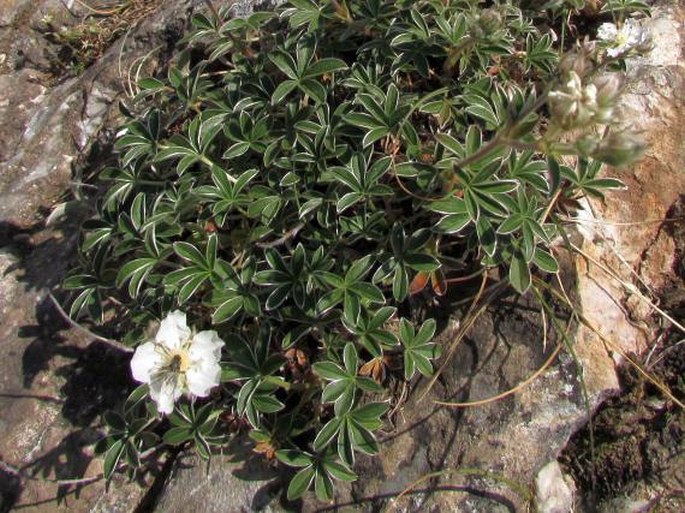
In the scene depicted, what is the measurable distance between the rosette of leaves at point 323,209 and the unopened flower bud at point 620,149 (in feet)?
1.22

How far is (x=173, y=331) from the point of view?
247 centimetres

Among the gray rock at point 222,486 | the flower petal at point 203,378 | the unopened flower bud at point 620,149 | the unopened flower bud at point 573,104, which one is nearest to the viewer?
the unopened flower bud at point 620,149

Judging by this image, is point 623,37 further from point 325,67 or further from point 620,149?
point 620,149

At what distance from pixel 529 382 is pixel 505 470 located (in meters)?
0.32

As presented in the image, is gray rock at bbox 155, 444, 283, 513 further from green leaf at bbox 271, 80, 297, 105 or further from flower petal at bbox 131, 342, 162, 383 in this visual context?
green leaf at bbox 271, 80, 297, 105

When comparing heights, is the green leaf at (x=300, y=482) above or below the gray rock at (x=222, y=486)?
above

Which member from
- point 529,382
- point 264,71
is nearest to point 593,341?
point 529,382

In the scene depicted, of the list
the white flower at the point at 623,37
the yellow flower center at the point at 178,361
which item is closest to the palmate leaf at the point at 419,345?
the yellow flower center at the point at 178,361

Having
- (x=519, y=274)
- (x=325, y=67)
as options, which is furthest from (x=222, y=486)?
(x=325, y=67)

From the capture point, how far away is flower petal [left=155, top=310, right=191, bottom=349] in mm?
2457

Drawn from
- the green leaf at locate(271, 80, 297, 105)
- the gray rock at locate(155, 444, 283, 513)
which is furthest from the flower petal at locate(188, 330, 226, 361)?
the green leaf at locate(271, 80, 297, 105)

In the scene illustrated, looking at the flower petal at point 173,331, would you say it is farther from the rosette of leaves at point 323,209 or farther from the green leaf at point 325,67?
the green leaf at point 325,67

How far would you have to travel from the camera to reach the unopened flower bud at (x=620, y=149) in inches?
67.5

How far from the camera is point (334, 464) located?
7.93ft
